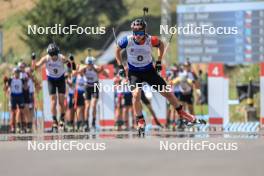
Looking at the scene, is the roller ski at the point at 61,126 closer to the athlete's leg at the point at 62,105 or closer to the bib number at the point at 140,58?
the athlete's leg at the point at 62,105

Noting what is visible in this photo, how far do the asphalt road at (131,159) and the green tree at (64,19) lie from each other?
53.6ft

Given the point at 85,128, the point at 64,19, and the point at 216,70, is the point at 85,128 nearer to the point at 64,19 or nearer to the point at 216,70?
the point at 216,70

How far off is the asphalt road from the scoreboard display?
42.2 ft

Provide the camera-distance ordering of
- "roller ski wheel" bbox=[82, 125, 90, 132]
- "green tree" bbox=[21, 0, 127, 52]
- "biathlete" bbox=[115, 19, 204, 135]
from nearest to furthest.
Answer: "biathlete" bbox=[115, 19, 204, 135] → "roller ski wheel" bbox=[82, 125, 90, 132] → "green tree" bbox=[21, 0, 127, 52]

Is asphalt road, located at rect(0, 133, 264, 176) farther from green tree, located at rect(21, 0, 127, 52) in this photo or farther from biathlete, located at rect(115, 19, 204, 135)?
green tree, located at rect(21, 0, 127, 52)

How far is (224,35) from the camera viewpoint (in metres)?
27.7

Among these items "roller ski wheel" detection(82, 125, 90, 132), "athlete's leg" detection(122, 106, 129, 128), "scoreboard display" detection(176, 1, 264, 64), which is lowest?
"roller ski wheel" detection(82, 125, 90, 132)

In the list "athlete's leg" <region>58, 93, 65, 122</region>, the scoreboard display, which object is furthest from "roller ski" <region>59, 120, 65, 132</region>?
the scoreboard display

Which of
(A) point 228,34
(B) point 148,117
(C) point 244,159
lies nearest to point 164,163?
(C) point 244,159

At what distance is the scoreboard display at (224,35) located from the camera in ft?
90.0

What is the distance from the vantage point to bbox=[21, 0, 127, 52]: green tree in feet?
106

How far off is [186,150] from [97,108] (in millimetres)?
8129

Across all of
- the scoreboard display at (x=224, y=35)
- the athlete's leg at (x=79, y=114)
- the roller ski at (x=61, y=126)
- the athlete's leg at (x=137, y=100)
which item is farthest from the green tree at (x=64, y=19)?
the athlete's leg at (x=137, y=100)

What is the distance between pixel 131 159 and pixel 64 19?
70.9 feet
